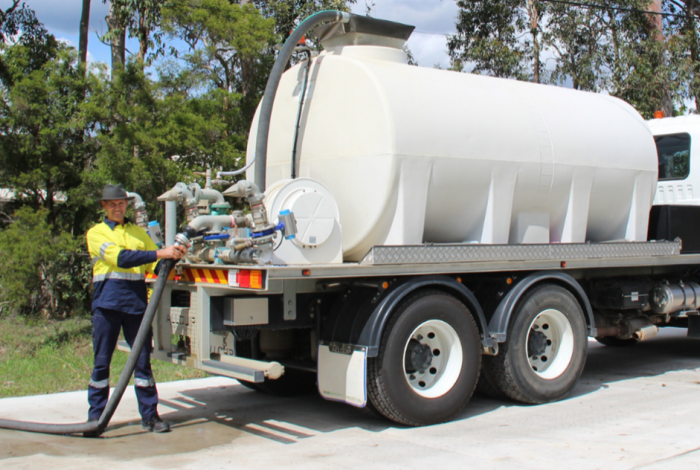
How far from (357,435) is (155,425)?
162 cm

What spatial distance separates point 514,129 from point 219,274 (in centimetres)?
321

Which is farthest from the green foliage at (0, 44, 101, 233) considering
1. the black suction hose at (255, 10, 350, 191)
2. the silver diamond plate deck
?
the silver diamond plate deck

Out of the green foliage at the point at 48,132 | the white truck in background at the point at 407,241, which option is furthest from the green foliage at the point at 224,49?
the white truck in background at the point at 407,241

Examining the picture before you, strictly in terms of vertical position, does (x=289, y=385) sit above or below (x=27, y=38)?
below

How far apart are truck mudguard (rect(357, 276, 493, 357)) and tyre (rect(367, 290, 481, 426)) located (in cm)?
9

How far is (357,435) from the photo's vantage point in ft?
18.9

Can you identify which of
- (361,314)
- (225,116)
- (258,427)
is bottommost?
(258,427)

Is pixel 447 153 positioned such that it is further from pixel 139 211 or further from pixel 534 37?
pixel 534 37

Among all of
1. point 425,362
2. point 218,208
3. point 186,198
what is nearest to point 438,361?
point 425,362

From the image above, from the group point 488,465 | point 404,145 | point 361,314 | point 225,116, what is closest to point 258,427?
point 361,314

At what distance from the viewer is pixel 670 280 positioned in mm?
8766

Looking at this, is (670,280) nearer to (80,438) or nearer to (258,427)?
(258,427)

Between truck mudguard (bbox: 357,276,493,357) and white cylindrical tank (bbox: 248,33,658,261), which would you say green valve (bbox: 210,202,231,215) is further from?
truck mudguard (bbox: 357,276,493,357)

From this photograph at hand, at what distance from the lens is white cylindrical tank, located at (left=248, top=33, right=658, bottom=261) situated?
20.2 ft
